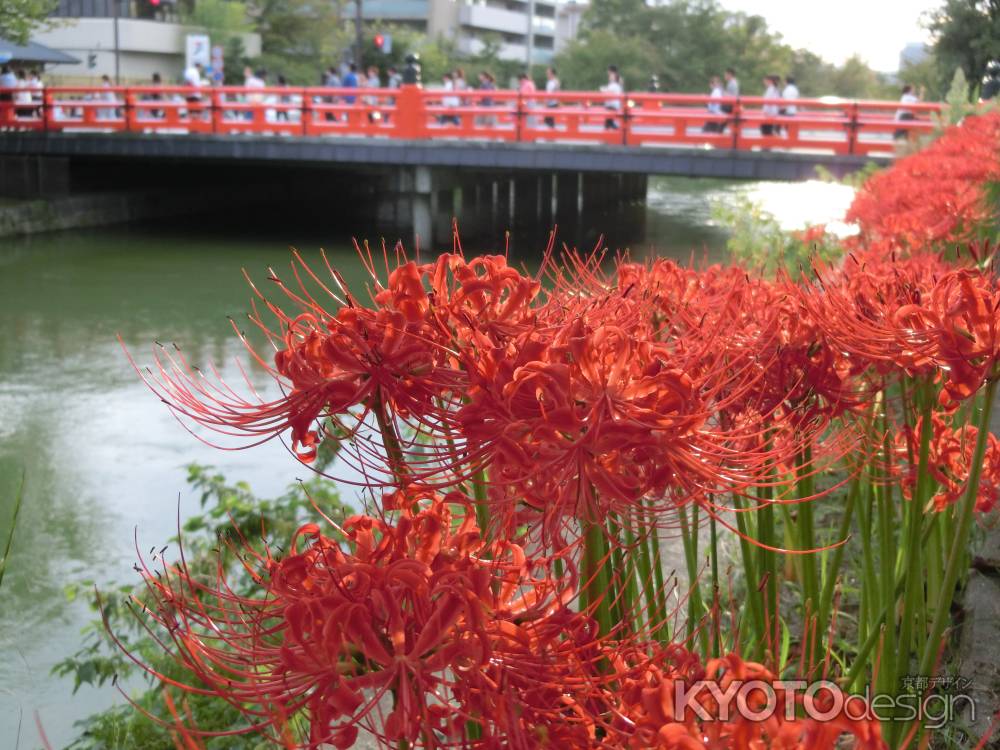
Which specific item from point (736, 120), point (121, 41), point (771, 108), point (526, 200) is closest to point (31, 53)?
point (526, 200)

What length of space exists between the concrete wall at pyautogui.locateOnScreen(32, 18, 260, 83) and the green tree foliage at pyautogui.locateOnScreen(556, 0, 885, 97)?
1652 cm

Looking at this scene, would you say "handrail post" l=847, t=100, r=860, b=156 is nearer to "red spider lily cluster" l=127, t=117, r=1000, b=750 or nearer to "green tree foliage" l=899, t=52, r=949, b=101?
"green tree foliage" l=899, t=52, r=949, b=101

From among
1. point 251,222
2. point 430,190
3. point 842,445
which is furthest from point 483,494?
point 251,222

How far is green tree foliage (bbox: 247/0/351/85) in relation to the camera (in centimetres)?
4638

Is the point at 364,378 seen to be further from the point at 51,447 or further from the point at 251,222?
the point at 251,222

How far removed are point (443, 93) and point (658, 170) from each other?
378 centimetres

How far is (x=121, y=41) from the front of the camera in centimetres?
4375

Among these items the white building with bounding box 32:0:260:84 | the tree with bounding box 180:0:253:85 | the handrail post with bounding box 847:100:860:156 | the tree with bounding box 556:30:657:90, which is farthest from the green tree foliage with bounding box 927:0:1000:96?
the tree with bounding box 556:30:657:90

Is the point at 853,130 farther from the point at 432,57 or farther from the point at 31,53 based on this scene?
the point at 432,57

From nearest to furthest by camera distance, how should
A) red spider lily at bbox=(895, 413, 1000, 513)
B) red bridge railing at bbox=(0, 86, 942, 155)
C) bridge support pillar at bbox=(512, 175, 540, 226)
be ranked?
red spider lily at bbox=(895, 413, 1000, 513)
red bridge railing at bbox=(0, 86, 942, 155)
bridge support pillar at bbox=(512, 175, 540, 226)

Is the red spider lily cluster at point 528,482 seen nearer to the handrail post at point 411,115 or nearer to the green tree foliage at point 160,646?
the green tree foliage at point 160,646

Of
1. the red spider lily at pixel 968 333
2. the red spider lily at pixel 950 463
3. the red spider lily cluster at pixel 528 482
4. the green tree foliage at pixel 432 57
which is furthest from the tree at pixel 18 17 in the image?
the red spider lily at pixel 968 333

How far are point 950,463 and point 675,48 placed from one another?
5637cm

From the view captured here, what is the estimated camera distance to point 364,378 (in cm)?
152
